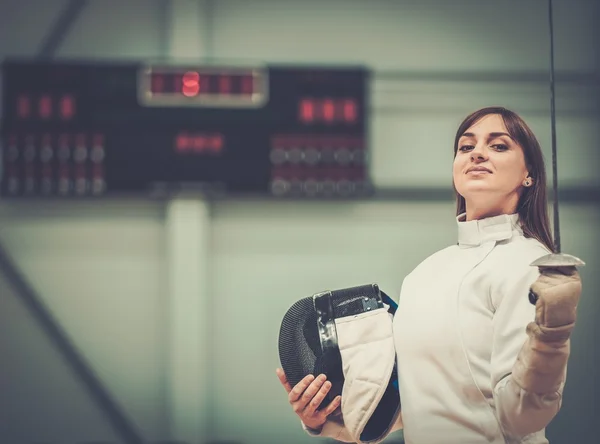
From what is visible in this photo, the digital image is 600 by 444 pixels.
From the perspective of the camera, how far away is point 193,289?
3.02 metres

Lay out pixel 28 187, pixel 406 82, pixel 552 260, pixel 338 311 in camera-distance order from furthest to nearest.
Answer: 1. pixel 406 82
2. pixel 28 187
3. pixel 338 311
4. pixel 552 260

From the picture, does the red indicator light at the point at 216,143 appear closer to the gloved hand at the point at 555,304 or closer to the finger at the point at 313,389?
the finger at the point at 313,389

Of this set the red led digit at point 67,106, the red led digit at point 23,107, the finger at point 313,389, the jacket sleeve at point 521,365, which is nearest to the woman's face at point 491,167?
the jacket sleeve at point 521,365

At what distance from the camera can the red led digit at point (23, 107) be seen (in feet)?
9.67

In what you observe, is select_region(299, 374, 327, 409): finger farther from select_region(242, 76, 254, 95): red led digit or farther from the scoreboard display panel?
select_region(242, 76, 254, 95): red led digit

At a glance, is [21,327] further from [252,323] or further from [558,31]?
[558,31]

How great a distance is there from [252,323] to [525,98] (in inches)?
65.6

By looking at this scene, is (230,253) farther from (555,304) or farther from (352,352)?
(555,304)

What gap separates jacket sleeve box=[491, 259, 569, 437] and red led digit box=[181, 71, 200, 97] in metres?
2.09

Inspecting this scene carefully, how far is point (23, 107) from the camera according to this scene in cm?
296

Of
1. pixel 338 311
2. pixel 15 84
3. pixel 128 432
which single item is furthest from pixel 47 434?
pixel 338 311

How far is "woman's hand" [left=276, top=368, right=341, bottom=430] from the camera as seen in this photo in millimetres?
1350

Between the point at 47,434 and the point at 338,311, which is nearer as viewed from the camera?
the point at 338,311

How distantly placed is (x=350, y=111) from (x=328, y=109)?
0.10 meters
